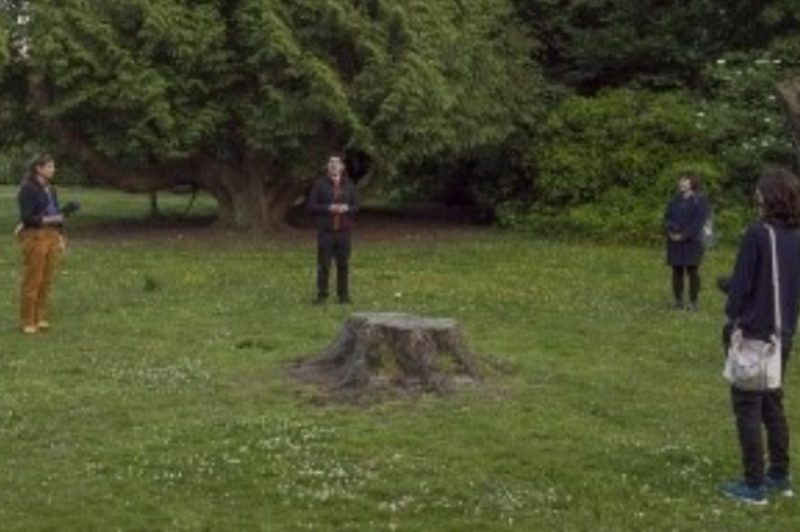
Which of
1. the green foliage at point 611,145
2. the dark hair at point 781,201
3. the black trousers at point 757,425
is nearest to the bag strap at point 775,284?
the dark hair at point 781,201

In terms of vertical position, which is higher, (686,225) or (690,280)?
(686,225)

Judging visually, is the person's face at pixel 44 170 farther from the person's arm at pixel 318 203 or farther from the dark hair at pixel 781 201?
the dark hair at pixel 781 201

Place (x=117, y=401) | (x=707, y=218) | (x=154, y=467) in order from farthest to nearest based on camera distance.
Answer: (x=707, y=218) < (x=117, y=401) < (x=154, y=467)

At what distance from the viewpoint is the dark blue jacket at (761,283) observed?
949 centimetres

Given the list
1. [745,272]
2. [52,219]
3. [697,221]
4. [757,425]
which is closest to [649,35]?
[697,221]

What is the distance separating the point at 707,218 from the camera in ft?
61.6

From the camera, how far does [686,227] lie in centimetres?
1870

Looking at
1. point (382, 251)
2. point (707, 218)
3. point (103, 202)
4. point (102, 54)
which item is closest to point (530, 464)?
point (707, 218)

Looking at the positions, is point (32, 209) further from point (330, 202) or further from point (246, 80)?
point (246, 80)

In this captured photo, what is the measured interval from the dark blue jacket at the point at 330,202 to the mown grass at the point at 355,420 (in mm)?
1093

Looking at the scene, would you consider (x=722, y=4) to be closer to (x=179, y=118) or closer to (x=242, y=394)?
(x=179, y=118)

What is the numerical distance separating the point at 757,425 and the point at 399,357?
4.15 m

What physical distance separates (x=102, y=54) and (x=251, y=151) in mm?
3436

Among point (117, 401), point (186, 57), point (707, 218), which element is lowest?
point (117, 401)
